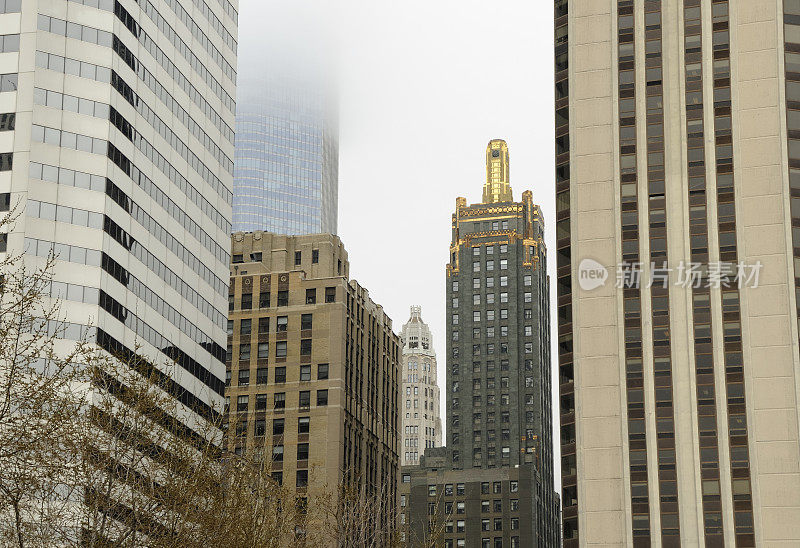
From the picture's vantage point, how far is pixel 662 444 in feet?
367

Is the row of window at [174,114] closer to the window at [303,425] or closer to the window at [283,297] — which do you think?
the window at [283,297]

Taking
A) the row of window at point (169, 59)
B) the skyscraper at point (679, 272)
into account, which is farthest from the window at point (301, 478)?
the row of window at point (169, 59)

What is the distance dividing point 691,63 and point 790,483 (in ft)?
126

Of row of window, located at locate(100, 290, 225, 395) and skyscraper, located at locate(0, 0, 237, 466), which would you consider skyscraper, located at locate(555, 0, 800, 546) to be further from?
skyscraper, located at locate(0, 0, 237, 466)

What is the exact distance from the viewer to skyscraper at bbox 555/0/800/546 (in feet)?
360

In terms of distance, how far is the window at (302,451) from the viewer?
491 ft

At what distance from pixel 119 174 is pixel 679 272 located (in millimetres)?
48296

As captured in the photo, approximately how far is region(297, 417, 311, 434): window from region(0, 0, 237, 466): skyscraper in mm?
32091

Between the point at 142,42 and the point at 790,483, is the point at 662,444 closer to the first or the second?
the point at 790,483

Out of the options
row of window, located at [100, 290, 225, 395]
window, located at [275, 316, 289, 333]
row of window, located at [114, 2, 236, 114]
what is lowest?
row of window, located at [100, 290, 225, 395]

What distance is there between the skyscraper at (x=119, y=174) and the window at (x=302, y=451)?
3103cm

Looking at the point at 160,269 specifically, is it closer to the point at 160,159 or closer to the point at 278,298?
the point at 160,159

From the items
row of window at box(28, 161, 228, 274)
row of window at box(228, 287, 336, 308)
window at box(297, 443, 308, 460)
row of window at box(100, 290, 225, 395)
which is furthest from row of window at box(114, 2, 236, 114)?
window at box(297, 443, 308, 460)

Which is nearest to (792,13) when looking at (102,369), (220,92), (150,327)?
(220,92)
